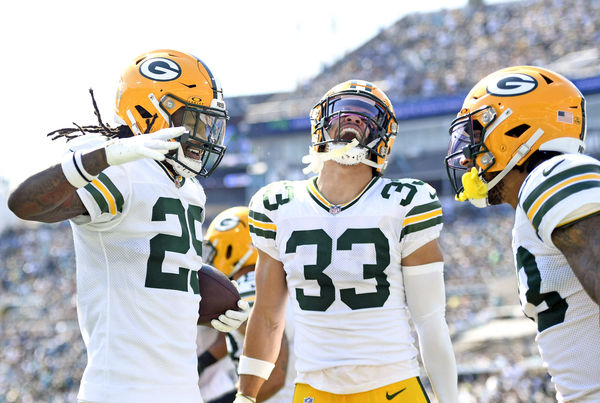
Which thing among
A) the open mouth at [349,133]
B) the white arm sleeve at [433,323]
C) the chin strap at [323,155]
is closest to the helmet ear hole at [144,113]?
the chin strap at [323,155]

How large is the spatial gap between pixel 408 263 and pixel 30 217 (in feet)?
4.85

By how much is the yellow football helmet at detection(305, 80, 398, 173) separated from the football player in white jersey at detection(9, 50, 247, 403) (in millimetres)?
463

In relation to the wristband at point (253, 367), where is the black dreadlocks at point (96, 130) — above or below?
above

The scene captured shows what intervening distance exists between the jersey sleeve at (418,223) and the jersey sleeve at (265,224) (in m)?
0.57

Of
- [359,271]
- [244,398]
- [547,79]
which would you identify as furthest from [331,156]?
[244,398]

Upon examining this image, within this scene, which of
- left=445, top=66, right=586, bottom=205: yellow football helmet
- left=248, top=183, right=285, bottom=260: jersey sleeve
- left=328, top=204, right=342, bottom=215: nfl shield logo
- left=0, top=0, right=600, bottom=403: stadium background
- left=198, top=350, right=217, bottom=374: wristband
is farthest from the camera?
left=0, top=0, right=600, bottom=403: stadium background

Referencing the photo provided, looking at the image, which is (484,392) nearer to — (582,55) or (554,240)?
(554,240)

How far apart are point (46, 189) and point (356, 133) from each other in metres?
1.37

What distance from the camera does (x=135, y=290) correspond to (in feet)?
9.02

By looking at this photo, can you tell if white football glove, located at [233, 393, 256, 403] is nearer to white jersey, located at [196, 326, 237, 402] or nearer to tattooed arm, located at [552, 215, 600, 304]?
white jersey, located at [196, 326, 237, 402]

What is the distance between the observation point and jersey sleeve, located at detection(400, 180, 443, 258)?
9.71ft

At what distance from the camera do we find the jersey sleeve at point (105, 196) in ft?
8.43

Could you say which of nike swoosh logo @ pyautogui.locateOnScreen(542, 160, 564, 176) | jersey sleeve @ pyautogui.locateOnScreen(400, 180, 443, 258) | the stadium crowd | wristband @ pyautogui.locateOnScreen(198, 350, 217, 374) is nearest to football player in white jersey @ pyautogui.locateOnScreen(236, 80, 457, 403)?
jersey sleeve @ pyautogui.locateOnScreen(400, 180, 443, 258)

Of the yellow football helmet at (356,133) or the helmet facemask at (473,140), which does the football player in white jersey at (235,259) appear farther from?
the helmet facemask at (473,140)
